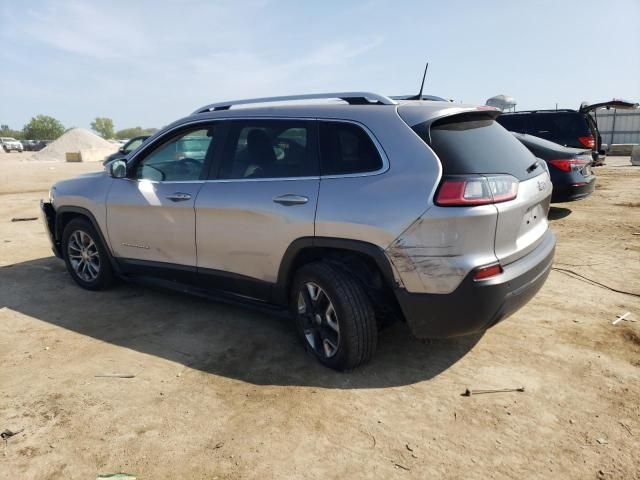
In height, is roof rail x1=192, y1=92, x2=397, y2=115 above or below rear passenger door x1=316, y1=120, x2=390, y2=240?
above

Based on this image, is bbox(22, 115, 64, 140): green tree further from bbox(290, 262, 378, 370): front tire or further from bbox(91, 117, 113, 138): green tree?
bbox(290, 262, 378, 370): front tire

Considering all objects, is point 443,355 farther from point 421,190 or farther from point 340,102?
point 340,102

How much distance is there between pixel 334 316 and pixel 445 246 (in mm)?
919

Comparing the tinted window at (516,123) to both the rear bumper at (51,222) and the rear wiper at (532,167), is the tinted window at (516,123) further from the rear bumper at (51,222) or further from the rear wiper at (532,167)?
the rear bumper at (51,222)

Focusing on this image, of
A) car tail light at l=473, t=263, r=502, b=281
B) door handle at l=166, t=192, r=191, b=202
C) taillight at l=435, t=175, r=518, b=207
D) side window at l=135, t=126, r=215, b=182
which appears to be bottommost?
car tail light at l=473, t=263, r=502, b=281

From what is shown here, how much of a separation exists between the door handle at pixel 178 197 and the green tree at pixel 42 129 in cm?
11844

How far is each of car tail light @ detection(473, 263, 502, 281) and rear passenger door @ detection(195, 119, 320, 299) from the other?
1064 mm

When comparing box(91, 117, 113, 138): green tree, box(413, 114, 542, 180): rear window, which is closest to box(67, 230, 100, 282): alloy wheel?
box(413, 114, 542, 180): rear window

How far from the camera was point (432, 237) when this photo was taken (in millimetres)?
2832

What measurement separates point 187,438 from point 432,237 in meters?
1.74

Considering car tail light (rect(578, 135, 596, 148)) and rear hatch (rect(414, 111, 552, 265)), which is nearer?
rear hatch (rect(414, 111, 552, 265))

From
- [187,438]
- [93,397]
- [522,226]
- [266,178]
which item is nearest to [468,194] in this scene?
[522,226]

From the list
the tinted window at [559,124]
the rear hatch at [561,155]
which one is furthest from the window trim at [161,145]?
the tinted window at [559,124]

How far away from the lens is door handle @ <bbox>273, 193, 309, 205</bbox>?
10.9ft
